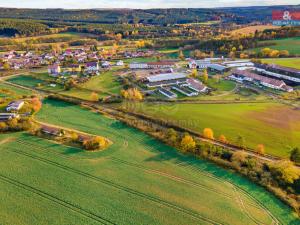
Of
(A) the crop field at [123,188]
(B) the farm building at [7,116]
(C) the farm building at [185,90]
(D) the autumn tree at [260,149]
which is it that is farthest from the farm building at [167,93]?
(B) the farm building at [7,116]

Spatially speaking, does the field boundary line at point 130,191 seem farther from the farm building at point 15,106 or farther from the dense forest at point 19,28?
the dense forest at point 19,28

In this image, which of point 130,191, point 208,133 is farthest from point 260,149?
point 130,191

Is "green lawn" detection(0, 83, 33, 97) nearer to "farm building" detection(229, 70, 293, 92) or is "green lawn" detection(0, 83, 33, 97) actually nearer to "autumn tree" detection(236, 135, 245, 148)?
"autumn tree" detection(236, 135, 245, 148)

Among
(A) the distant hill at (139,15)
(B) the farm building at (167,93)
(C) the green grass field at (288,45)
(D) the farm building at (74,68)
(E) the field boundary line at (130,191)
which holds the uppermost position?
(A) the distant hill at (139,15)

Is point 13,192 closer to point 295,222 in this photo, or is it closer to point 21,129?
point 21,129

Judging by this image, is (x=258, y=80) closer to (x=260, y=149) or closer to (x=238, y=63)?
(x=238, y=63)

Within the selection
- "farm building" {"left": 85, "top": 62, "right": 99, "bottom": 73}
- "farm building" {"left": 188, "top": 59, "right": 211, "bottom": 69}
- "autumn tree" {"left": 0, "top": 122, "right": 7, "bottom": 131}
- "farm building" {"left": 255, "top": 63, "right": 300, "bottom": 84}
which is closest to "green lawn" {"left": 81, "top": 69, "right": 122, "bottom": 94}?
"farm building" {"left": 85, "top": 62, "right": 99, "bottom": 73}

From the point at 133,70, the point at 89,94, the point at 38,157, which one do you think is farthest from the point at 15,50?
the point at 38,157
